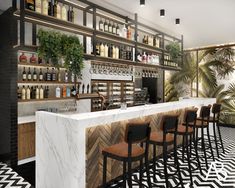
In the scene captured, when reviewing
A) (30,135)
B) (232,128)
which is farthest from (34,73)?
(232,128)

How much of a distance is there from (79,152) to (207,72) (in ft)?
22.9

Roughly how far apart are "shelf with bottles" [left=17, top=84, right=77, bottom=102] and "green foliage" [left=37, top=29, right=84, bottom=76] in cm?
136

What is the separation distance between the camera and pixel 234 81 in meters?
7.78

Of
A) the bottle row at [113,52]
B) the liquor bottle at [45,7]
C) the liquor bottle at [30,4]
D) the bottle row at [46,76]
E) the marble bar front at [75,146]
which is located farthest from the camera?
the bottle row at [46,76]

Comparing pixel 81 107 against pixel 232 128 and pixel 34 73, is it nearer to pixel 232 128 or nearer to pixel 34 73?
pixel 34 73

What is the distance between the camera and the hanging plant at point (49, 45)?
3277 mm

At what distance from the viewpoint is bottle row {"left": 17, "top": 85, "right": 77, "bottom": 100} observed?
4.47 meters

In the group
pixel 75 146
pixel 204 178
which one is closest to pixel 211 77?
pixel 204 178

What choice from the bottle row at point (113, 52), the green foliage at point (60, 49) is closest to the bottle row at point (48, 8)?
the green foliage at point (60, 49)

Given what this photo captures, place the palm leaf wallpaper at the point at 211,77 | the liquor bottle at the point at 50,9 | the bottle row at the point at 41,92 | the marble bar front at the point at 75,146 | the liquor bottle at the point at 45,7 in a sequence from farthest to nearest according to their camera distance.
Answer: the palm leaf wallpaper at the point at 211,77, the bottle row at the point at 41,92, the liquor bottle at the point at 50,9, the liquor bottle at the point at 45,7, the marble bar front at the point at 75,146

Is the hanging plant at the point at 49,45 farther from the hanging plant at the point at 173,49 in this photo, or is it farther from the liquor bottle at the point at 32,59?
the hanging plant at the point at 173,49

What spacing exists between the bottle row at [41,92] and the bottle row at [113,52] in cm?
133

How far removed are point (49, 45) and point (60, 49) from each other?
0.23 meters

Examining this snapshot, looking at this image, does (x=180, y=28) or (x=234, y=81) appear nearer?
(x=180, y=28)
